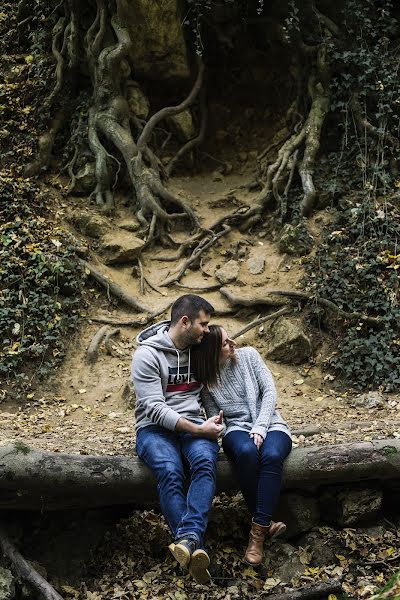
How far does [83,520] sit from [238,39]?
373 inches

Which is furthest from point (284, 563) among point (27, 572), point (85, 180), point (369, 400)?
point (85, 180)

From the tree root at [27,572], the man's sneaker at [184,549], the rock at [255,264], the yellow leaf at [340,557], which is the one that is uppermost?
the man's sneaker at [184,549]

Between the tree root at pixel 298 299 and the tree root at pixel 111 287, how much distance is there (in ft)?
4.11

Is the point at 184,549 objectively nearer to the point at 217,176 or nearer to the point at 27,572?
the point at 27,572

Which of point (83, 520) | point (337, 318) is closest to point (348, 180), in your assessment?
point (337, 318)

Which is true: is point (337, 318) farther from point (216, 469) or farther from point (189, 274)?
point (216, 469)

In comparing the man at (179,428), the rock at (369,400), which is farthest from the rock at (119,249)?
the man at (179,428)

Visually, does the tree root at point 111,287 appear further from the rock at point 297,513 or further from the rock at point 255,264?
the rock at point 297,513

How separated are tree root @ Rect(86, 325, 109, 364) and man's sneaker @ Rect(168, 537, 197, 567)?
170 inches

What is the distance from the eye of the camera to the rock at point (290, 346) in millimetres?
7551

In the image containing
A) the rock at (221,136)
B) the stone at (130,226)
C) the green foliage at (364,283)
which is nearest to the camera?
the green foliage at (364,283)

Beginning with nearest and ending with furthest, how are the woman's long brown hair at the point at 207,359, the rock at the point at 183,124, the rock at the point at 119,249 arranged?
the woman's long brown hair at the point at 207,359
the rock at the point at 119,249
the rock at the point at 183,124

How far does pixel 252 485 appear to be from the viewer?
419 cm

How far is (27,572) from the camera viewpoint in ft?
13.8
